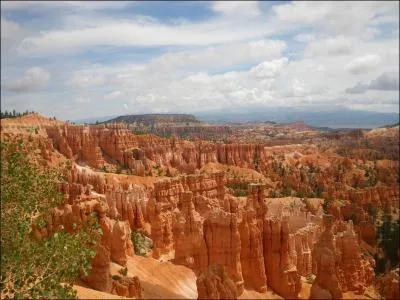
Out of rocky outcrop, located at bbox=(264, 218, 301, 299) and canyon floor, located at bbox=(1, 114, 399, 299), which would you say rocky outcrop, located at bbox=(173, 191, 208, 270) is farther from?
rocky outcrop, located at bbox=(264, 218, 301, 299)

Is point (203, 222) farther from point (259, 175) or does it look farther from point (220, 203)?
point (259, 175)

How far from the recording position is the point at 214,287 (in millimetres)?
17312

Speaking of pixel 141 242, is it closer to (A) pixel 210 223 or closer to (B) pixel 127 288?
(A) pixel 210 223

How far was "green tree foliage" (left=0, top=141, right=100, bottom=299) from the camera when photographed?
38.3 ft

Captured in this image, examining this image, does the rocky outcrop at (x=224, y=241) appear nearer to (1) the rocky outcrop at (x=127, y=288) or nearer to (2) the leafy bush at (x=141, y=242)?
(1) the rocky outcrop at (x=127, y=288)

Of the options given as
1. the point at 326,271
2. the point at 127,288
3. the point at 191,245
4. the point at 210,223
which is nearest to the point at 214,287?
the point at 127,288

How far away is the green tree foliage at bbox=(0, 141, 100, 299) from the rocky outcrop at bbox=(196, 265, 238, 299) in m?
5.82

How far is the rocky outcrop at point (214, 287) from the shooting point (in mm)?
17266

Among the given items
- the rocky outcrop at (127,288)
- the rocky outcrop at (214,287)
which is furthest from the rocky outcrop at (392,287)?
the rocky outcrop at (127,288)

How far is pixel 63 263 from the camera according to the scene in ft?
40.3

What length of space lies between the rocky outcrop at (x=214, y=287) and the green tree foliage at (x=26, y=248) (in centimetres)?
582

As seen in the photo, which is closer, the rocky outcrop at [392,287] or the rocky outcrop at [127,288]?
the rocky outcrop at [127,288]

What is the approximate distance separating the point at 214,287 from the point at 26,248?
25.6 ft

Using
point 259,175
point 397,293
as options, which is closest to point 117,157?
point 259,175
